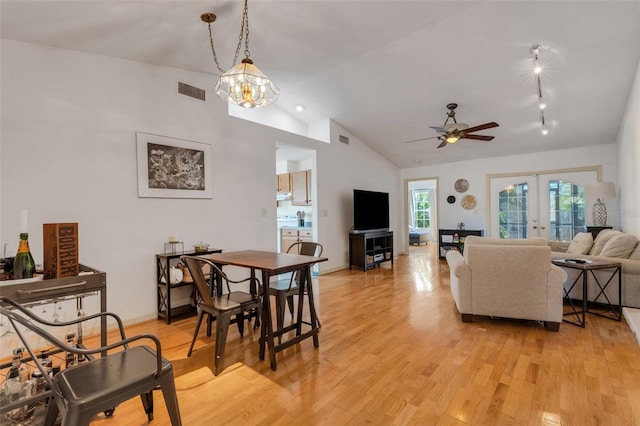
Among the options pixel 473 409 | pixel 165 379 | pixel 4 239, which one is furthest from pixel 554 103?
pixel 4 239

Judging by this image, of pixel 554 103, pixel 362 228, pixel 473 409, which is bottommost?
pixel 473 409

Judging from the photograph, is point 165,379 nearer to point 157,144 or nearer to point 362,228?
point 157,144

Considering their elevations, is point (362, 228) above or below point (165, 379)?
above

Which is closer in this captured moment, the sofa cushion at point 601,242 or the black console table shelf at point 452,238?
the sofa cushion at point 601,242

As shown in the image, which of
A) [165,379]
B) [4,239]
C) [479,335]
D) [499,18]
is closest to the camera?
[165,379]

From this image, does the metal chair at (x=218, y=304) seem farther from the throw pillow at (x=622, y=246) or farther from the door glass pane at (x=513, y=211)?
the door glass pane at (x=513, y=211)

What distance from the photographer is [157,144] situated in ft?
11.6

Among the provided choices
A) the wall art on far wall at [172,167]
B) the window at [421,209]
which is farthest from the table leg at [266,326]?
the window at [421,209]

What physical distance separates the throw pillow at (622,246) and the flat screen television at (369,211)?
3.65m

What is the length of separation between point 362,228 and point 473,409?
447 cm

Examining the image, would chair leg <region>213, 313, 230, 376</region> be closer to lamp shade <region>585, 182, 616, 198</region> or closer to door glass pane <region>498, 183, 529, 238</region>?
lamp shade <region>585, 182, 616, 198</region>

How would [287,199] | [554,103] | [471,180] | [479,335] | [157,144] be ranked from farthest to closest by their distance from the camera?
[471,180] < [287,199] < [554,103] < [157,144] < [479,335]

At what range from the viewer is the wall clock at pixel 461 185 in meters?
7.61

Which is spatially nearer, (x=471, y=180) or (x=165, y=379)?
(x=165, y=379)
